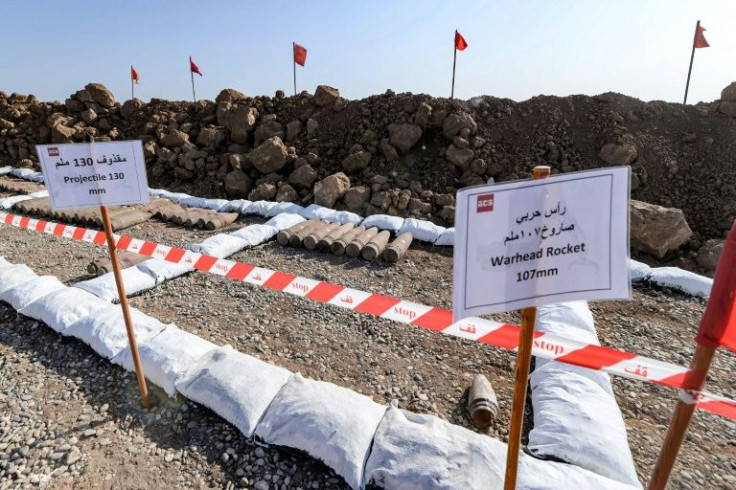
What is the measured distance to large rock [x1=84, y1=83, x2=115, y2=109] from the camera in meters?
16.2

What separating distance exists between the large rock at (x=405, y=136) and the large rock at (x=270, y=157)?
3211 millimetres

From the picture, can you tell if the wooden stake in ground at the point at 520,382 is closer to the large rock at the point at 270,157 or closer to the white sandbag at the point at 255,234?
the white sandbag at the point at 255,234

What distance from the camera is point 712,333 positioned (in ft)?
5.45

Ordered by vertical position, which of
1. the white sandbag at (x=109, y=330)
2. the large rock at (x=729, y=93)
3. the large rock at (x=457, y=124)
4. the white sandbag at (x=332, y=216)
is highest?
the large rock at (x=729, y=93)

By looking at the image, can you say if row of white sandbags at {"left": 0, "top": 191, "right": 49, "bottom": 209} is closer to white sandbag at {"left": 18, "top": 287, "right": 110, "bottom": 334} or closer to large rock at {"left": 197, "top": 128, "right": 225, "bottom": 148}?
large rock at {"left": 197, "top": 128, "right": 225, "bottom": 148}

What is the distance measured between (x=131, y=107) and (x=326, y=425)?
17476mm

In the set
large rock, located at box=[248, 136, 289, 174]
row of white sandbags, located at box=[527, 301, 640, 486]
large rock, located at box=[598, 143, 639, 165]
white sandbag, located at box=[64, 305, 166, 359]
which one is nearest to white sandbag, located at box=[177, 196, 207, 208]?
large rock, located at box=[248, 136, 289, 174]

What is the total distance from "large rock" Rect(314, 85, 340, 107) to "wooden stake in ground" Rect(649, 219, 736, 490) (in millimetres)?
12704

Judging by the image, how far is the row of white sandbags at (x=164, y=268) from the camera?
4984 millimetres

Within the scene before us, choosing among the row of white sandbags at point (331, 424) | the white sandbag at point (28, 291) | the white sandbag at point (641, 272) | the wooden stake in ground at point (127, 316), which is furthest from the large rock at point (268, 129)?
the white sandbag at point (641, 272)

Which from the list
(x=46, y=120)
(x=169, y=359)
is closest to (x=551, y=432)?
(x=169, y=359)

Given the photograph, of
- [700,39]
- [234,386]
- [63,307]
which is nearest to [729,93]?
[700,39]

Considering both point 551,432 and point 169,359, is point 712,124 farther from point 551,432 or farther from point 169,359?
point 169,359

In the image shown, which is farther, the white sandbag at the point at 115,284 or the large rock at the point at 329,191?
the large rock at the point at 329,191
